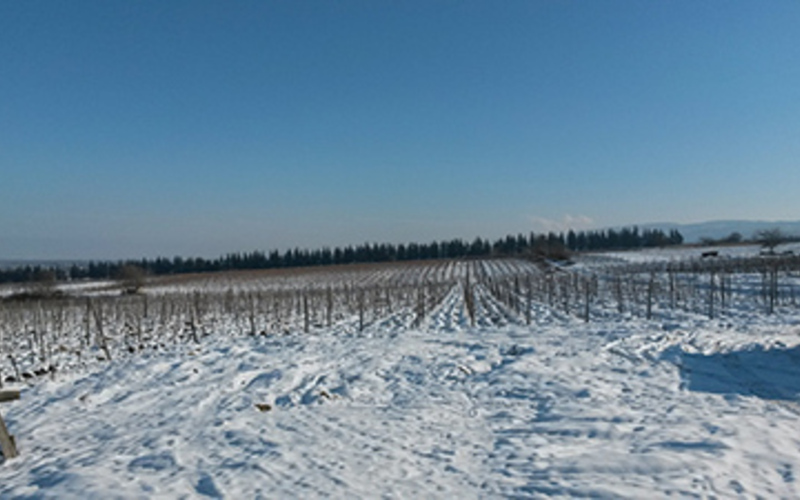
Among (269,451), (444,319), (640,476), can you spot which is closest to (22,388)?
(269,451)

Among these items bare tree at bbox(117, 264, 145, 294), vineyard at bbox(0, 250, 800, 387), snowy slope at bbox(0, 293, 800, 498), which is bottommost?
vineyard at bbox(0, 250, 800, 387)

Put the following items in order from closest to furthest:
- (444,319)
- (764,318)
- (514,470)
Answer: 1. (514,470)
2. (764,318)
3. (444,319)

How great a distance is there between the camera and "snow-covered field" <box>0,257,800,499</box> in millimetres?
5117

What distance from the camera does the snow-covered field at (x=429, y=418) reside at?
512 cm

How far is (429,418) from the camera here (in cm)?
731

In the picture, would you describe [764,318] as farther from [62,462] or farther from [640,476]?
[62,462]

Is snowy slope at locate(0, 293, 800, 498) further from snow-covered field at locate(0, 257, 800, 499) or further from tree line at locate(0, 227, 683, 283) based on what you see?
tree line at locate(0, 227, 683, 283)

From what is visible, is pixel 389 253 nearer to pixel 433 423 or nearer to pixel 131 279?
pixel 131 279

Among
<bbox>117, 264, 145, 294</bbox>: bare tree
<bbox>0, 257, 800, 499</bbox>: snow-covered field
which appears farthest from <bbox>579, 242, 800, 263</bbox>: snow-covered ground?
<bbox>117, 264, 145, 294</bbox>: bare tree

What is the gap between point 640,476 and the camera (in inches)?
194

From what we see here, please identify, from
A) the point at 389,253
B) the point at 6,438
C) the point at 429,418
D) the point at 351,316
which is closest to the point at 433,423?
the point at 429,418

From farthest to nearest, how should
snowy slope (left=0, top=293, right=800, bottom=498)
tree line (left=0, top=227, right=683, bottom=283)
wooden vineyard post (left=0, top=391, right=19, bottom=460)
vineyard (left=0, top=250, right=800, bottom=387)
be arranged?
tree line (left=0, top=227, right=683, bottom=283), vineyard (left=0, top=250, right=800, bottom=387), wooden vineyard post (left=0, top=391, right=19, bottom=460), snowy slope (left=0, top=293, right=800, bottom=498)

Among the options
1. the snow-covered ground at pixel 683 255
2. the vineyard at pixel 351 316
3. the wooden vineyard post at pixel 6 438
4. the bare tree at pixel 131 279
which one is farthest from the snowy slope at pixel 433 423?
the snow-covered ground at pixel 683 255

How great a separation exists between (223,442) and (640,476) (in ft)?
17.0
